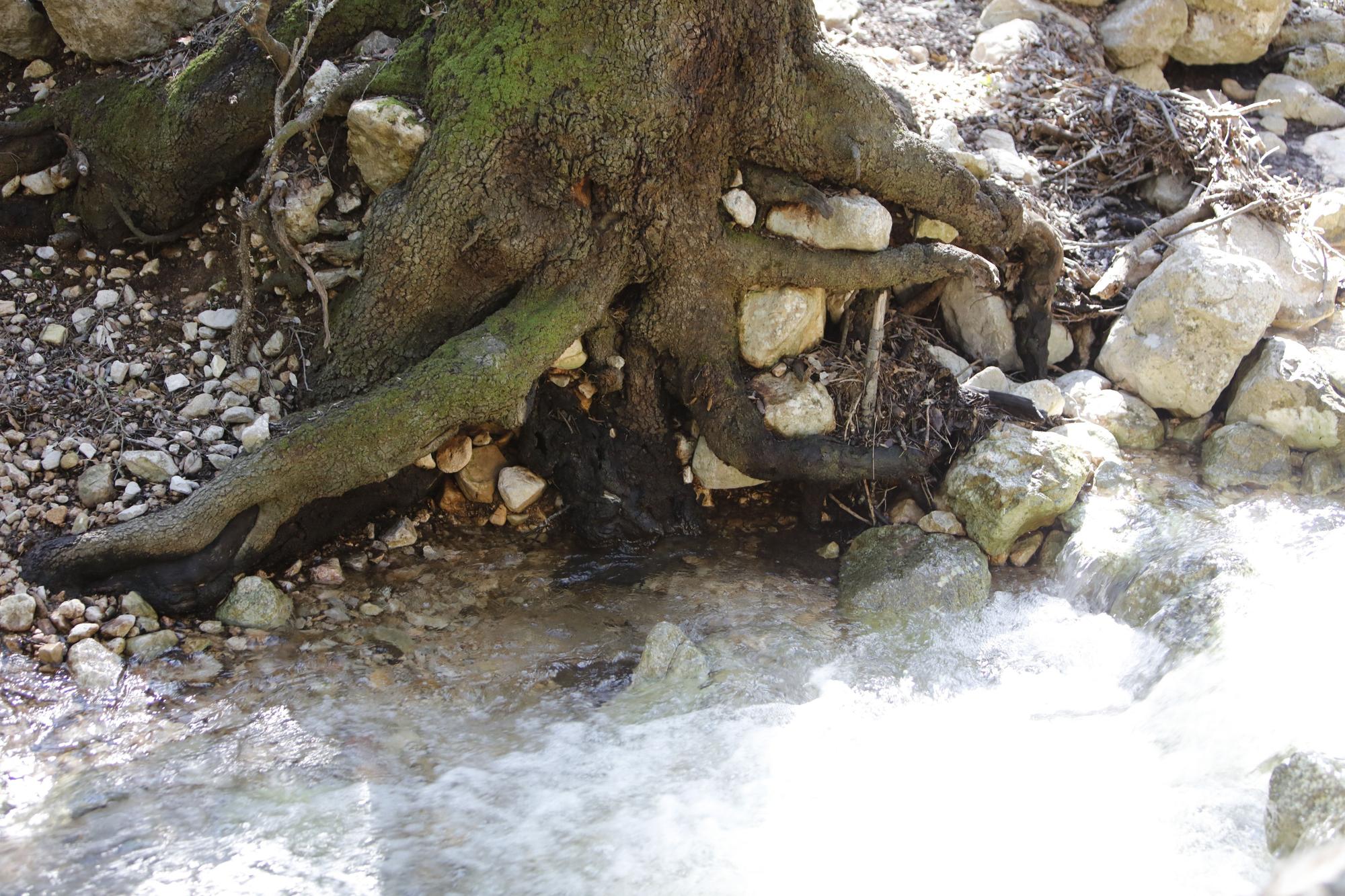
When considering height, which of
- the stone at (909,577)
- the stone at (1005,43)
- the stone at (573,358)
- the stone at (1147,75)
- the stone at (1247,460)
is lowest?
the stone at (909,577)

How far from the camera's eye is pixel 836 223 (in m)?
4.37

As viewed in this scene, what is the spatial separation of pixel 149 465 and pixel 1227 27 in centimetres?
749

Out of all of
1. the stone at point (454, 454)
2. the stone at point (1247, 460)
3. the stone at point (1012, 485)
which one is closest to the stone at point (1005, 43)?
the stone at point (1247, 460)

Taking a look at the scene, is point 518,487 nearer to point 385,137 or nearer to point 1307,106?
point 385,137

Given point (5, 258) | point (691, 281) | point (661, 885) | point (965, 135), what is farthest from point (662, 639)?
point (965, 135)

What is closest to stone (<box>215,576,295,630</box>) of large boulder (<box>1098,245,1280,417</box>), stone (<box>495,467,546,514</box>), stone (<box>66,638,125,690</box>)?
stone (<box>66,638,125,690</box>)

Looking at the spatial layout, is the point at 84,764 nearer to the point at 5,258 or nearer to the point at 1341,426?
the point at 5,258

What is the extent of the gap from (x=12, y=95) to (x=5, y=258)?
0.83m

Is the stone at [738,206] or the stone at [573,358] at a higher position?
the stone at [738,206]

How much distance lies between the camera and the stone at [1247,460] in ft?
15.3

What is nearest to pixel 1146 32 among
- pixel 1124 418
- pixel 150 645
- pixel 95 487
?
pixel 1124 418

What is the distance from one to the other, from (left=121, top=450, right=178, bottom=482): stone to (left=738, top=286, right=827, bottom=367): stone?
2456 mm

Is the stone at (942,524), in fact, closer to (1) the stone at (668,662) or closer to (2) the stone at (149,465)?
(1) the stone at (668,662)

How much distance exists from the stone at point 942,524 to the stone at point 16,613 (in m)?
3.53
